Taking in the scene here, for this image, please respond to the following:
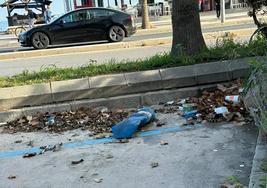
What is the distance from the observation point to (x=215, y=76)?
7.27 m

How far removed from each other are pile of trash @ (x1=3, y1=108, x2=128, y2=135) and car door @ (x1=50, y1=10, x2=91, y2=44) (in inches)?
513

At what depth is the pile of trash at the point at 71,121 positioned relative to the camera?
6309mm

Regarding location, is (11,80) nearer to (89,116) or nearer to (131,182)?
(89,116)

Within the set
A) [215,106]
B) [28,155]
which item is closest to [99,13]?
[215,106]

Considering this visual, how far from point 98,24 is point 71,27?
1.12 meters

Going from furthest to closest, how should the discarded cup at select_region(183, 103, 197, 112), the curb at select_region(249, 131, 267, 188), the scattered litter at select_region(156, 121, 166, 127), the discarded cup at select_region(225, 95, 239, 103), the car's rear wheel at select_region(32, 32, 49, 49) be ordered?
1. the car's rear wheel at select_region(32, 32, 49, 49)
2. the discarded cup at select_region(183, 103, 197, 112)
3. the discarded cup at select_region(225, 95, 239, 103)
4. the scattered litter at select_region(156, 121, 166, 127)
5. the curb at select_region(249, 131, 267, 188)

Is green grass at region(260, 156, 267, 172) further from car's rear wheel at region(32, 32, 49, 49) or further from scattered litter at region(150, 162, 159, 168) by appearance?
car's rear wheel at region(32, 32, 49, 49)

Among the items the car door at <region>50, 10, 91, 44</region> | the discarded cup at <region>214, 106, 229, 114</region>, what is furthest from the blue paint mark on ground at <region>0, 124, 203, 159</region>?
the car door at <region>50, 10, 91, 44</region>

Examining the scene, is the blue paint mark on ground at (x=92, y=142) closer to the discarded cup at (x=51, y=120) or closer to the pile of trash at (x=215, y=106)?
the pile of trash at (x=215, y=106)

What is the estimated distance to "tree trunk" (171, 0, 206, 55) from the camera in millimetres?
8352

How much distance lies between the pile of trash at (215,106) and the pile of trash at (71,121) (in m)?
0.77

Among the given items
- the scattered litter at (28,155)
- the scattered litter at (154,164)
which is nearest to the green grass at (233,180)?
the scattered litter at (154,164)

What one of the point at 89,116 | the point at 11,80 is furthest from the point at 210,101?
the point at 11,80

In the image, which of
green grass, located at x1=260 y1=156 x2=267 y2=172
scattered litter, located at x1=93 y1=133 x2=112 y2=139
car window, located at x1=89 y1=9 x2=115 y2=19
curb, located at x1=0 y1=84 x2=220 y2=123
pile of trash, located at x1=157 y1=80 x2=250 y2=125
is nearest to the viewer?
green grass, located at x1=260 y1=156 x2=267 y2=172
